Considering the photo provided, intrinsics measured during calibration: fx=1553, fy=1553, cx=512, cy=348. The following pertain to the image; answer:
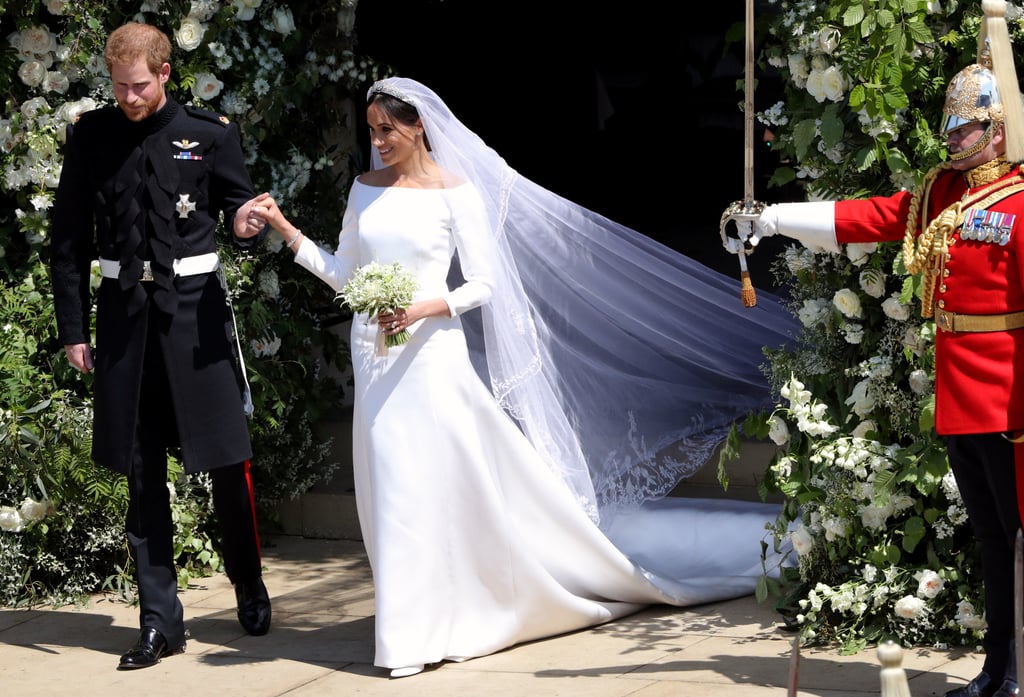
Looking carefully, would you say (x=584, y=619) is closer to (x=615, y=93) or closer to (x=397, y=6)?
(x=397, y=6)

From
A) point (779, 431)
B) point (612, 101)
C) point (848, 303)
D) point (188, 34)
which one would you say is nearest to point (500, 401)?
point (779, 431)

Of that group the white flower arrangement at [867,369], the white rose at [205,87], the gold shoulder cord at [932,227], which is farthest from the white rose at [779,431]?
the white rose at [205,87]

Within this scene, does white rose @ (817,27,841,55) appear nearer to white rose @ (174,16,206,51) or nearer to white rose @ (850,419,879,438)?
white rose @ (850,419,879,438)

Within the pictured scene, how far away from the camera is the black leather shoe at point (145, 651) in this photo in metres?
4.87

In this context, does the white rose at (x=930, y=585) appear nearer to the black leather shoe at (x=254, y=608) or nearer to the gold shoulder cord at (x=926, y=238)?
the gold shoulder cord at (x=926, y=238)

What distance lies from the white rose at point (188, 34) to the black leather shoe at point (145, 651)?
2.25 metres

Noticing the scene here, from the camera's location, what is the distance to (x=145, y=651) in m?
4.87

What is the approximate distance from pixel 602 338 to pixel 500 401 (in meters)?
0.67

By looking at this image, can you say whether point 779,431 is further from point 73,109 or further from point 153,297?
point 73,109

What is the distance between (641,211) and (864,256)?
469 cm

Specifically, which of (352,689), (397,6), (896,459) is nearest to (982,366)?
(896,459)

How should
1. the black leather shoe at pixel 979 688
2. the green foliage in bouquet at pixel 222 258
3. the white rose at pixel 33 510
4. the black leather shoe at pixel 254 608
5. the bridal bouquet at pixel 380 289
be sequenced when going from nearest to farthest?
1. the black leather shoe at pixel 979 688
2. the bridal bouquet at pixel 380 289
3. the black leather shoe at pixel 254 608
4. the white rose at pixel 33 510
5. the green foliage in bouquet at pixel 222 258

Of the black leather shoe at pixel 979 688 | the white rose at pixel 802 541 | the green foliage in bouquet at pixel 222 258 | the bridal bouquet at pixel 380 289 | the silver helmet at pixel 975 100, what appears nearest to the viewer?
the silver helmet at pixel 975 100

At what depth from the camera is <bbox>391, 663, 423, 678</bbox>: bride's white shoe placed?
4.65m
